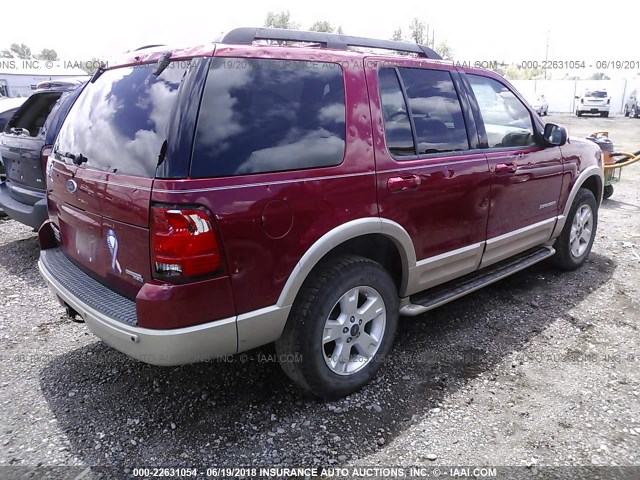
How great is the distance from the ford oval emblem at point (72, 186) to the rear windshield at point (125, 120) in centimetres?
15

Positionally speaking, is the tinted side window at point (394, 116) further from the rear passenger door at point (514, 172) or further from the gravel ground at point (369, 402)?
the gravel ground at point (369, 402)

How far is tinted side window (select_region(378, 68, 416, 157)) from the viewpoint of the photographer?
9.60 ft

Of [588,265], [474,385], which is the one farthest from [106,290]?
[588,265]

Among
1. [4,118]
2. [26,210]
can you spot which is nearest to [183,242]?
[26,210]

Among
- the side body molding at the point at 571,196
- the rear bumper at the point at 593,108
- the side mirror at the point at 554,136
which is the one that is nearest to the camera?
the side mirror at the point at 554,136

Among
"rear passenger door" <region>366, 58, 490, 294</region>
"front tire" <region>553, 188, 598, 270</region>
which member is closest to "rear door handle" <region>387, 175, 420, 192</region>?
"rear passenger door" <region>366, 58, 490, 294</region>

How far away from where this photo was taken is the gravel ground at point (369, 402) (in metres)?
2.50

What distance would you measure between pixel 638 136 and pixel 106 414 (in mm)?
23556

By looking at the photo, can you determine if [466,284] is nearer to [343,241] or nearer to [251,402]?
[343,241]

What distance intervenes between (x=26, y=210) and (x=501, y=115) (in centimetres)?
458

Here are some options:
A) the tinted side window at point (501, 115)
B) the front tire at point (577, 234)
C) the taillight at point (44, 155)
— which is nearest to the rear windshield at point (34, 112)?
the taillight at point (44, 155)

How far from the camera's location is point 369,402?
9.49ft

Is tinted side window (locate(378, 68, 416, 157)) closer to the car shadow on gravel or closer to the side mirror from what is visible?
the car shadow on gravel

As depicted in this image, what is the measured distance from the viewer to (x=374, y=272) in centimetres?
289
